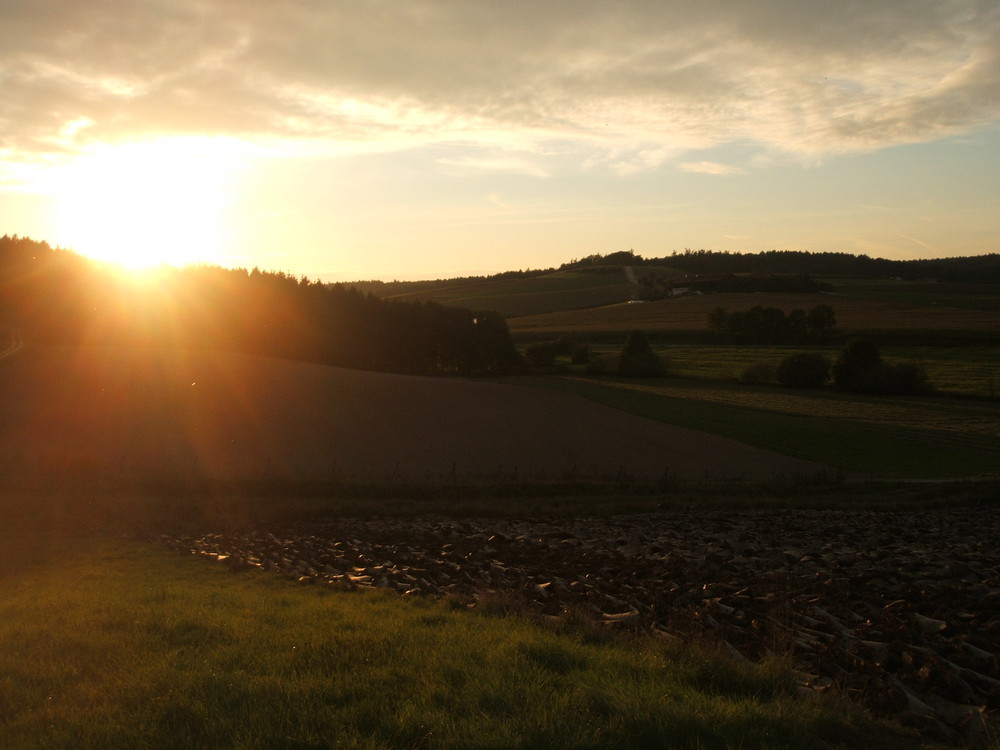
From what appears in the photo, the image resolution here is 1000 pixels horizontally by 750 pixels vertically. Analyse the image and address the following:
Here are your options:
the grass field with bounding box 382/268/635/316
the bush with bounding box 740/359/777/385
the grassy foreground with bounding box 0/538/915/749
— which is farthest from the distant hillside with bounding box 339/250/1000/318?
the grassy foreground with bounding box 0/538/915/749

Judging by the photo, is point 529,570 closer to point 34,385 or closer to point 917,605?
point 917,605

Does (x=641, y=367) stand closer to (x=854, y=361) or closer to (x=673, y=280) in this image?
(x=854, y=361)

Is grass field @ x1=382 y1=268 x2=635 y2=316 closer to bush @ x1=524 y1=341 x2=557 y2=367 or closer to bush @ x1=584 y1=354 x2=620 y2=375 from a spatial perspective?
bush @ x1=524 y1=341 x2=557 y2=367

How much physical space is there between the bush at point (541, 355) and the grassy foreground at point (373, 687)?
7580 cm

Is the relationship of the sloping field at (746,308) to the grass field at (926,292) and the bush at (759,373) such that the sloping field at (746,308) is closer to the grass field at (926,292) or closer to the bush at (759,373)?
the grass field at (926,292)

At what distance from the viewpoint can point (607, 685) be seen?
6395 mm

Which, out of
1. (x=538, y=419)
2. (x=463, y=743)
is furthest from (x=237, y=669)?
(x=538, y=419)

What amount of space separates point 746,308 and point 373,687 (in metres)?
113

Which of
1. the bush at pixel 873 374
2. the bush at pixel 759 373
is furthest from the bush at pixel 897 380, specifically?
the bush at pixel 759 373

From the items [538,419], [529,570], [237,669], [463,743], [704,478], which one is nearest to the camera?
[463,743]

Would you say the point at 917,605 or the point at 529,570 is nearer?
the point at 917,605

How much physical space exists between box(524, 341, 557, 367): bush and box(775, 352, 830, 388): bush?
24.3 metres

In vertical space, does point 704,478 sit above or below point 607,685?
below

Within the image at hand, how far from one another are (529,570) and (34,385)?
37.5m
